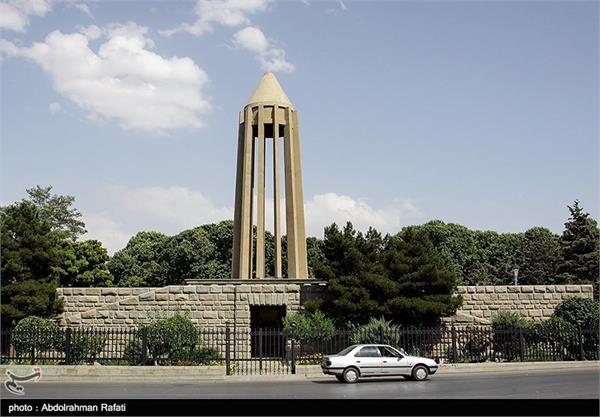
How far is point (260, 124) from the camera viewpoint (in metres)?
29.4

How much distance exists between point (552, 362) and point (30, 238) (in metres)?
20.6

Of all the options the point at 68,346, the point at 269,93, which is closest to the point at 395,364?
the point at 68,346

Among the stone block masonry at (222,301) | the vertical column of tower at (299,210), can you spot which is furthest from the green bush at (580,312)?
the vertical column of tower at (299,210)

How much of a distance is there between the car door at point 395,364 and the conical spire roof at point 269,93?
56.7ft

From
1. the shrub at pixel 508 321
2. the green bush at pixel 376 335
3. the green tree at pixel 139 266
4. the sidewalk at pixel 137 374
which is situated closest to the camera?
the sidewalk at pixel 137 374

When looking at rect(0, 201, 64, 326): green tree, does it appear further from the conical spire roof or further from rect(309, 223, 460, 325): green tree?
the conical spire roof

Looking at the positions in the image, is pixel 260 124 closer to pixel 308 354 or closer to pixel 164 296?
pixel 164 296

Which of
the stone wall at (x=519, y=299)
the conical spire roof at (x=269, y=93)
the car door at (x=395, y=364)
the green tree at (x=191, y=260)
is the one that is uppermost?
the conical spire roof at (x=269, y=93)

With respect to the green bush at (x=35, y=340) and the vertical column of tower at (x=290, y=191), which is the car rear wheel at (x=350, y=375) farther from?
the vertical column of tower at (x=290, y=191)

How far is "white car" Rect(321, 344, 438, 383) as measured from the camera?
1563 cm

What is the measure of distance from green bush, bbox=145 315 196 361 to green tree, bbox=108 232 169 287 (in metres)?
30.1

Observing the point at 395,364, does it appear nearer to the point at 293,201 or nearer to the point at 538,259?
the point at 293,201

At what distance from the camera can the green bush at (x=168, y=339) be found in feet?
63.6

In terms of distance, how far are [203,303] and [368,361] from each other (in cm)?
1038
